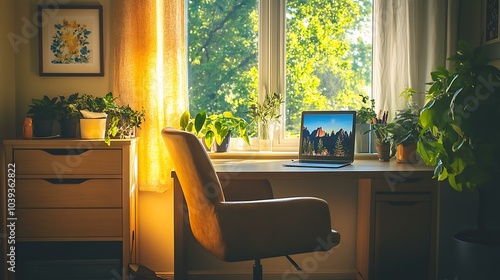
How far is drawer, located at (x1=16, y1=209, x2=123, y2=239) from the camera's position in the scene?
8.95 ft

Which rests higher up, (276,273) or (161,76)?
(161,76)

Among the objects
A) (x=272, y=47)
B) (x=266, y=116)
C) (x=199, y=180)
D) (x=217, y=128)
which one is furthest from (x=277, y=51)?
(x=199, y=180)

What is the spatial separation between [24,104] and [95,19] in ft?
2.13

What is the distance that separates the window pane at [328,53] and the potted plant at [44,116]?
4.53ft

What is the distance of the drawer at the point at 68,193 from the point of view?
272 centimetres

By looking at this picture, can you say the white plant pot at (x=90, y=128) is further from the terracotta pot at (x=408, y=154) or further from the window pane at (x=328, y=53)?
the terracotta pot at (x=408, y=154)

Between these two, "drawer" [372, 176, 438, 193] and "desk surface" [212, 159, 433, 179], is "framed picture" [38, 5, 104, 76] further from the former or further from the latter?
"drawer" [372, 176, 438, 193]

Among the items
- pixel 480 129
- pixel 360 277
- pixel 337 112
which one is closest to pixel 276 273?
pixel 360 277

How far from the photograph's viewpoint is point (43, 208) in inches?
107

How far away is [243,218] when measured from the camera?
212 cm

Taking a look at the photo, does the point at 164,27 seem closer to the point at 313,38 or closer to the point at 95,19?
the point at 95,19

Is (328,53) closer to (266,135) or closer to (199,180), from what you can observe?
(266,135)

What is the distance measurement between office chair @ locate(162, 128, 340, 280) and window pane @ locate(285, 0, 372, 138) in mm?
1242

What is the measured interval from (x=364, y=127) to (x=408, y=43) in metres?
0.54
